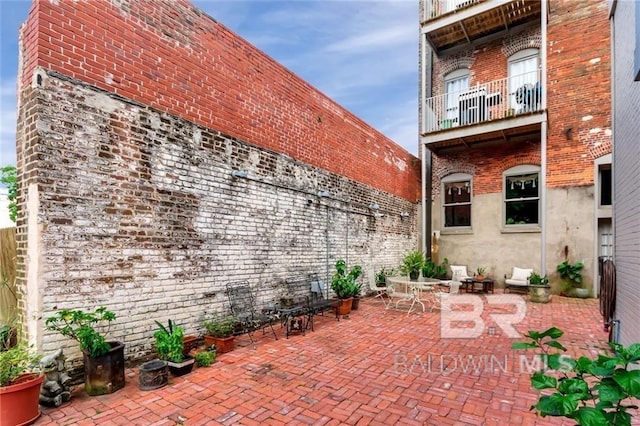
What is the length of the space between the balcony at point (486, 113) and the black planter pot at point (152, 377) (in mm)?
9407

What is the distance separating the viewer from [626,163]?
374cm

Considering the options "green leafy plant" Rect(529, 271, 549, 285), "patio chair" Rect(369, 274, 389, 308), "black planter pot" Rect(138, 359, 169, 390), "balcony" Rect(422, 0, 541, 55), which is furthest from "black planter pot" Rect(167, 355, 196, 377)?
"balcony" Rect(422, 0, 541, 55)

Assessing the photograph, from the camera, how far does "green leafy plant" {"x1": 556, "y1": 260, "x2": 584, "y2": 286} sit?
29.1 feet

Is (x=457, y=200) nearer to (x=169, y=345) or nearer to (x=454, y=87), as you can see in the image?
(x=454, y=87)

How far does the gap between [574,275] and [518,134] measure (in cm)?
416

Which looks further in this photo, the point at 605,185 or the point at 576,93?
the point at 576,93

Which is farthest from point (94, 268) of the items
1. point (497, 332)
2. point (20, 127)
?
point (497, 332)

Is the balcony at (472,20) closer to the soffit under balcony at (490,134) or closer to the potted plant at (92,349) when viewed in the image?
the soffit under balcony at (490,134)

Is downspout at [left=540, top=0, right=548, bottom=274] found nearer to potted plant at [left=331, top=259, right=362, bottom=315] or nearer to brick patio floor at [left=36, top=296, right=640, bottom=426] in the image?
brick patio floor at [left=36, top=296, right=640, bottom=426]

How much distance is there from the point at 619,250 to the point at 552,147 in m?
6.36

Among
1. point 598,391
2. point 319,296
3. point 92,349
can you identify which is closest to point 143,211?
point 92,349

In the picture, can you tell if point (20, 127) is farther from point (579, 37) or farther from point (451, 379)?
point (579, 37)

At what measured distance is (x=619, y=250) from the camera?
14.0 ft

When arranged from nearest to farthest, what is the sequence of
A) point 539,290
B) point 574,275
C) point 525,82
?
1. point 539,290
2. point 574,275
3. point 525,82
